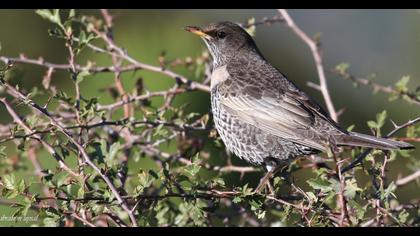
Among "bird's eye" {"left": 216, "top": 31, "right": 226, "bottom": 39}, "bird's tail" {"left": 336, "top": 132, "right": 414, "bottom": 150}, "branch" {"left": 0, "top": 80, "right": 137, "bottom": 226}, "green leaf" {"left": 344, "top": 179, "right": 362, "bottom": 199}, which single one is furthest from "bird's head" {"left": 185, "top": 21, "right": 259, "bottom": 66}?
"green leaf" {"left": 344, "top": 179, "right": 362, "bottom": 199}

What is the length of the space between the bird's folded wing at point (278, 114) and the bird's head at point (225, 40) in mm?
612

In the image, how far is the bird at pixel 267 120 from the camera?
16.1 ft

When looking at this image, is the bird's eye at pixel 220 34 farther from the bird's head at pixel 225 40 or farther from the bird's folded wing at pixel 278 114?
the bird's folded wing at pixel 278 114

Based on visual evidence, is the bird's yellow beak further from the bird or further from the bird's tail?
the bird's tail

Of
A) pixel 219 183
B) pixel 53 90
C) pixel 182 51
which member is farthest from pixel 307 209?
pixel 182 51

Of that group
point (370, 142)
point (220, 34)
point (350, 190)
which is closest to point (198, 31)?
point (220, 34)

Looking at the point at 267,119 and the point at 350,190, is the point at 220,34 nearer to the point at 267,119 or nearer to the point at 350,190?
the point at 267,119

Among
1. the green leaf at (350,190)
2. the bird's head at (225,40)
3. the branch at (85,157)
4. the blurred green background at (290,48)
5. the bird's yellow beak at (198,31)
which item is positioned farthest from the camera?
the blurred green background at (290,48)

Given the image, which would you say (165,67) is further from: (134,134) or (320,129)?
(320,129)

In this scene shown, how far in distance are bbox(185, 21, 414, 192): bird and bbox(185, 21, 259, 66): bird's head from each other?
0.74 feet

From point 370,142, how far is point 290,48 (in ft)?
30.0

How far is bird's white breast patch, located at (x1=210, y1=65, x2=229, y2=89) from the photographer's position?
539 centimetres

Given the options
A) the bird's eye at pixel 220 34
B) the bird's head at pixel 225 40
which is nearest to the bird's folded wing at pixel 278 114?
the bird's head at pixel 225 40

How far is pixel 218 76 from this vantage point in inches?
215
